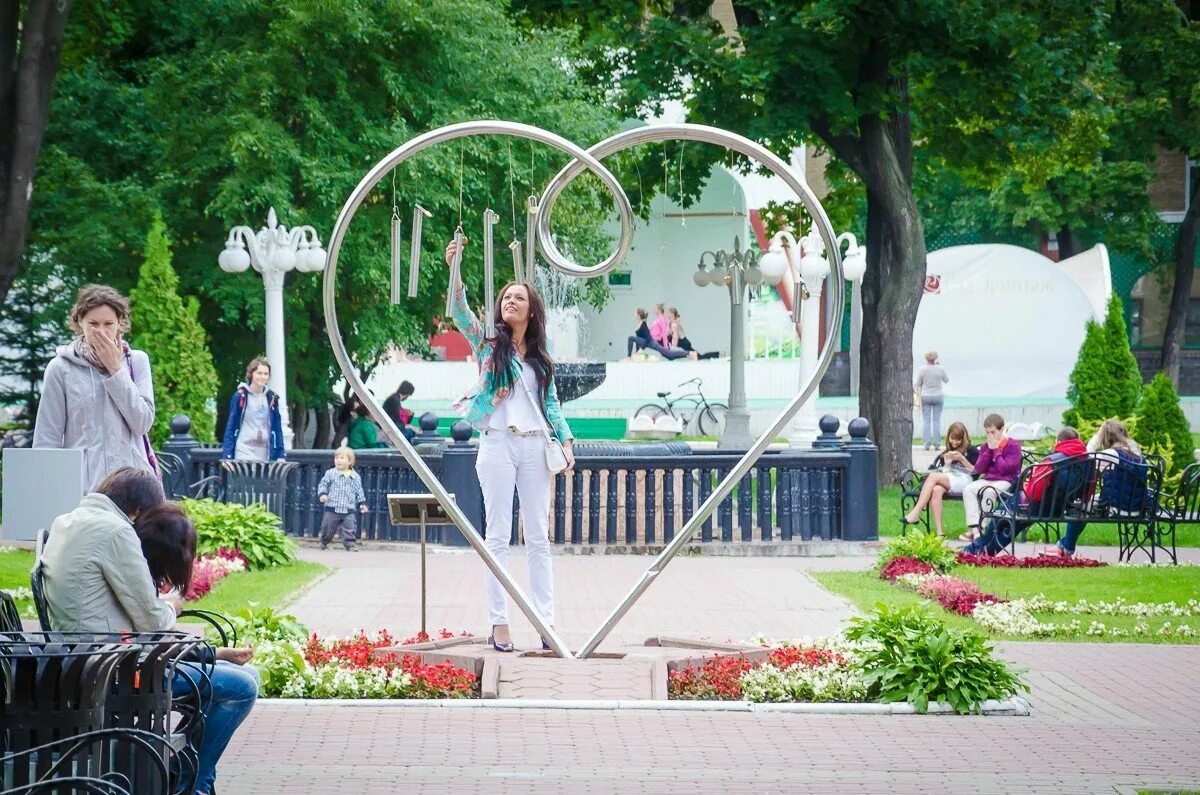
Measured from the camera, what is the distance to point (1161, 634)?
11.1 m

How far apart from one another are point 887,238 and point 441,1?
6.43 meters

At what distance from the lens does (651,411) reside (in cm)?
3369

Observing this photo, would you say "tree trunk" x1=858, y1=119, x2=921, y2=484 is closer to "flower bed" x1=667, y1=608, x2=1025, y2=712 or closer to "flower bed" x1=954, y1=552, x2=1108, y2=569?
"flower bed" x1=954, y1=552, x2=1108, y2=569

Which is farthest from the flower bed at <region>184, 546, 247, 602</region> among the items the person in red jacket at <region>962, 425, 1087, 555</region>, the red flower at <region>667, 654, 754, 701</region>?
the person in red jacket at <region>962, 425, 1087, 555</region>

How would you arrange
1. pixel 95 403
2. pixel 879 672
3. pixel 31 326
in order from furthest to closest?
pixel 31 326
pixel 879 672
pixel 95 403

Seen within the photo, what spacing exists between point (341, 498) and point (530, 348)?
25.0ft

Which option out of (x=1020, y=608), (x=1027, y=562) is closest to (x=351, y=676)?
(x=1020, y=608)

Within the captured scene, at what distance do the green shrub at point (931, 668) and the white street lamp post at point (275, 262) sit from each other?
1251 cm

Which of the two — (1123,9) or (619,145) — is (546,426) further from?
(1123,9)

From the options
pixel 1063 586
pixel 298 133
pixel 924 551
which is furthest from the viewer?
pixel 298 133

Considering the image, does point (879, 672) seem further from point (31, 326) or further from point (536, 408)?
point (31, 326)

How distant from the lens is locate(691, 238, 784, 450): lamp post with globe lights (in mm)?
23906

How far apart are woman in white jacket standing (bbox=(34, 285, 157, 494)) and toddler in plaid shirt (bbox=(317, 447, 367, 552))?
8120mm

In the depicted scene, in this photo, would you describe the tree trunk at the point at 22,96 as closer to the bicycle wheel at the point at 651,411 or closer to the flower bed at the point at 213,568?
the flower bed at the point at 213,568
